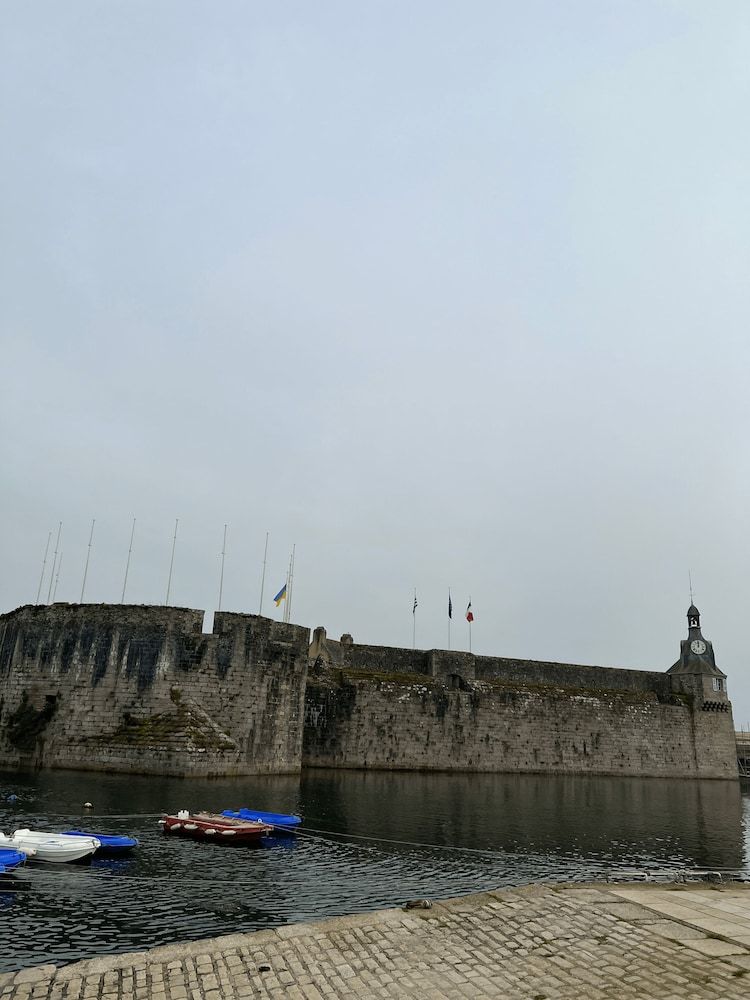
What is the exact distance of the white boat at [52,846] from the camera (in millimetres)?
12828

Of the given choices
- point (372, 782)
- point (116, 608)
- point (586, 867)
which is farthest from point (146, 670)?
point (586, 867)

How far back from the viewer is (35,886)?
11.4 m

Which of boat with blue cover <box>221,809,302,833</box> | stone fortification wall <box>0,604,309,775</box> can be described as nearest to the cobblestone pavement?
boat with blue cover <box>221,809,302,833</box>

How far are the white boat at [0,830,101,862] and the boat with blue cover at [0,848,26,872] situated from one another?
0.26m

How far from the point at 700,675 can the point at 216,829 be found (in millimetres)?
40681

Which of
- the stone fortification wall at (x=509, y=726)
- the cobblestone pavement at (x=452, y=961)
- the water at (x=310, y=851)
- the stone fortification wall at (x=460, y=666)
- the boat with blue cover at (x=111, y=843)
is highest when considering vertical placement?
the stone fortification wall at (x=460, y=666)

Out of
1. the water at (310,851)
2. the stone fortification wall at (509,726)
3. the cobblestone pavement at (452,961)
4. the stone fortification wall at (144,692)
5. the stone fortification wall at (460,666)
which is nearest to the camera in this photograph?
the cobblestone pavement at (452,961)

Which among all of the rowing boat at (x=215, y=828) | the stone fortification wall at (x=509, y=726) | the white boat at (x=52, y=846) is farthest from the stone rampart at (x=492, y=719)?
the white boat at (x=52, y=846)

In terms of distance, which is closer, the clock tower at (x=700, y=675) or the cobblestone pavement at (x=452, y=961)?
the cobblestone pavement at (x=452, y=961)

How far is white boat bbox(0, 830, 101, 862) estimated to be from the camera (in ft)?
42.1

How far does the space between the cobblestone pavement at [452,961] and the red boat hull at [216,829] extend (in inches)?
302

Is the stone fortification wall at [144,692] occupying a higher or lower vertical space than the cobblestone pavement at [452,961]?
higher

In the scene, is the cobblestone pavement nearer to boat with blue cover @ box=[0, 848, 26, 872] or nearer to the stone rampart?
boat with blue cover @ box=[0, 848, 26, 872]

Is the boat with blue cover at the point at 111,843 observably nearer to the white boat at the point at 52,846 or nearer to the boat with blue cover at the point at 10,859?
the white boat at the point at 52,846
